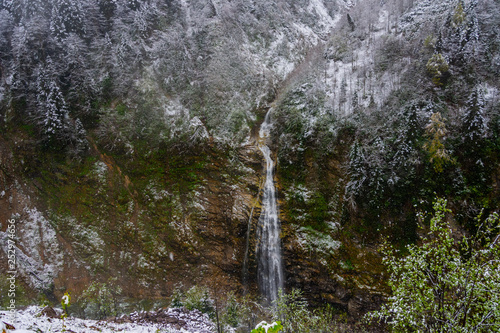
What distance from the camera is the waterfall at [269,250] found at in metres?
20.1

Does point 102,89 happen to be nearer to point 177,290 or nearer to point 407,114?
point 177,290

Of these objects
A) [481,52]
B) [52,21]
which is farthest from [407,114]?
[52,21]

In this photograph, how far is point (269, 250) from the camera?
2058 cm

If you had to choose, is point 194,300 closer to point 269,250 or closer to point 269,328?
point 269,250

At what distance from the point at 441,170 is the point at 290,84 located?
699 inches

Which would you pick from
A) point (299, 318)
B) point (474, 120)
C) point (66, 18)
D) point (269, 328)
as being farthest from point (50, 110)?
point (474, 120)

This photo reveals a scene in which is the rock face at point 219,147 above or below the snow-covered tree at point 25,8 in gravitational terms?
below

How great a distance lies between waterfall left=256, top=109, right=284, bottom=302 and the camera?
20141 millimetres

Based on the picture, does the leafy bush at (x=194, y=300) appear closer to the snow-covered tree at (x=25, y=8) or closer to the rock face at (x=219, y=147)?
the rock face at (x=219, y=147)

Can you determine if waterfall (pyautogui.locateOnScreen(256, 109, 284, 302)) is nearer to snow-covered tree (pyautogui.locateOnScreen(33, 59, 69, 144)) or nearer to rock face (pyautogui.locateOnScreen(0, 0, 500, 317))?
rock face (pyautogui.locateOnScreen(0, 0, 500, 317))

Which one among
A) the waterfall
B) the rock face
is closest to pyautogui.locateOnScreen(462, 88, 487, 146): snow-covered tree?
the rock face

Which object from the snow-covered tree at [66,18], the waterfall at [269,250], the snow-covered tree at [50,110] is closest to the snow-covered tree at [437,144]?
the waterfall at [269,250]

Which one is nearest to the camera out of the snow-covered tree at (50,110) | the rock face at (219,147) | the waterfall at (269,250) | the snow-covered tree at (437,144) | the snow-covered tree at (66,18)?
the snow-covered tree at (437,144)

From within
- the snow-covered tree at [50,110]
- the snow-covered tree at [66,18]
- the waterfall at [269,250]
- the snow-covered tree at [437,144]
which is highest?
the snow-covered tree at [66,18]
